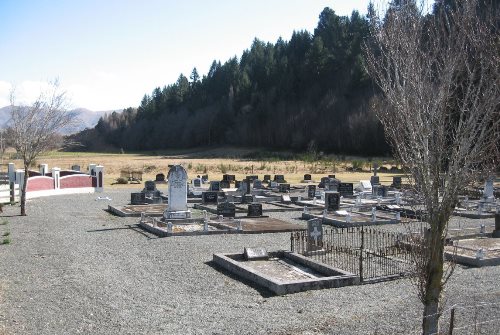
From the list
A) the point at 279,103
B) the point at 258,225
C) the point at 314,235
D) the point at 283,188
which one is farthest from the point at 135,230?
the point at 279,103

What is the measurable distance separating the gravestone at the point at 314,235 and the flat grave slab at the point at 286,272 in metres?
0.86

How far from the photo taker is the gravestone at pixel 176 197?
74.5 feet

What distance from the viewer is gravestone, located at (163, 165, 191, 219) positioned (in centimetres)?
2272

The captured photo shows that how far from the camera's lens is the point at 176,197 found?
A: 2284 cm

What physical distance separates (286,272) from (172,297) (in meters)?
3.43

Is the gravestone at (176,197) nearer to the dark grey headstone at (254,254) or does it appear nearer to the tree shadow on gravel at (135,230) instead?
the tree shadow on gravel at (135,230)

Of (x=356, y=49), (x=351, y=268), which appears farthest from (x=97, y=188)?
(x=356, y=49)

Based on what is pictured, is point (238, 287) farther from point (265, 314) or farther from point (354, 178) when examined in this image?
point (354, 178)

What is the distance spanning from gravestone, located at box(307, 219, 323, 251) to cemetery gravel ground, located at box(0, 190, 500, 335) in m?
1.79

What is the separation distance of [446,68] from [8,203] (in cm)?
2780

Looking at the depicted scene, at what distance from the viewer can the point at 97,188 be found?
39.3m

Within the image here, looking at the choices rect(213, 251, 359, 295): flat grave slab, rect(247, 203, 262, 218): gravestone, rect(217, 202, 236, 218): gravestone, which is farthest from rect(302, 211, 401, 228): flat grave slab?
rect(213, 251, 359, 295): flat grave slab

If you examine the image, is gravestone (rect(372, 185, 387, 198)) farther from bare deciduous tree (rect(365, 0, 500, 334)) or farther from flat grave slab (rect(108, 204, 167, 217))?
bare deciduous tree (rect(365, 0, 500, 334))

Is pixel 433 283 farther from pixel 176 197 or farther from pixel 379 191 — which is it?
pixel 379 191
